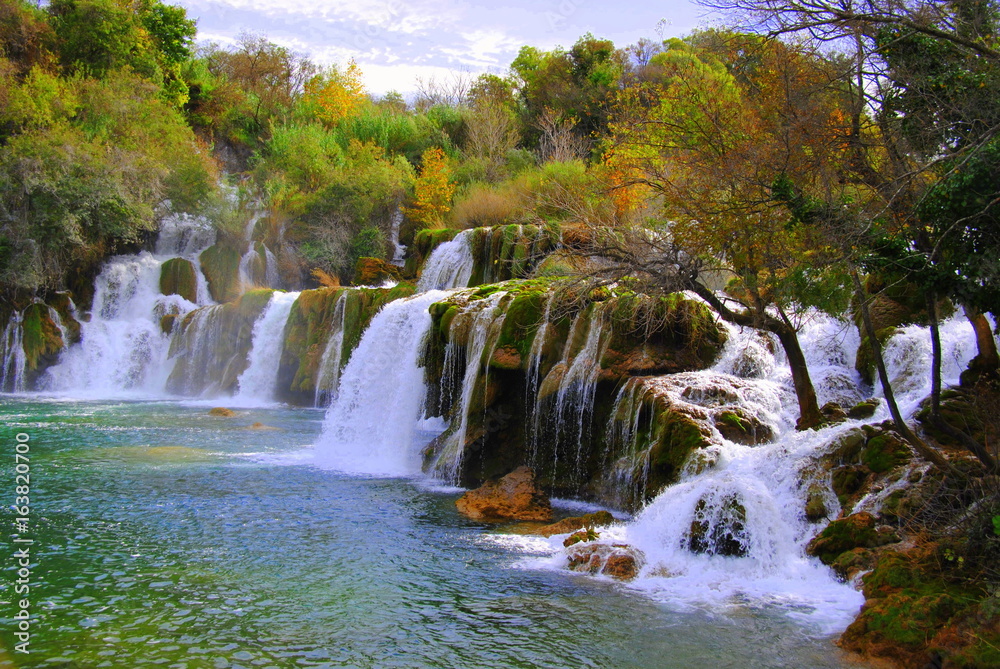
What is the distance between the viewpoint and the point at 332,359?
72.4 feet

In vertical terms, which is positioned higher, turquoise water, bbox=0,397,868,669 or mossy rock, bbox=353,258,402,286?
mossy rock, bbox=353,258,402,286

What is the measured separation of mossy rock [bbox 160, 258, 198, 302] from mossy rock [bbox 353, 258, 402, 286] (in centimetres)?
590

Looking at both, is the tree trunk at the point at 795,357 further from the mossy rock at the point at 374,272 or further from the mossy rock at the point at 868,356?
the mossy rock at the point at 374,272

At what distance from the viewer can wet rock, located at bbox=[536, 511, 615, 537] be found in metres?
9.61

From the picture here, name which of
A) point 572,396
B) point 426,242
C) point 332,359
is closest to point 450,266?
point 426,242

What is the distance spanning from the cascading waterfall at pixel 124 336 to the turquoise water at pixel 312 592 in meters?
13.3

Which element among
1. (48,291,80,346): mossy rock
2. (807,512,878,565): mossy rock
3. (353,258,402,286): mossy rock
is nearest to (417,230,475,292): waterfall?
(353,258,402,286): mossy rock

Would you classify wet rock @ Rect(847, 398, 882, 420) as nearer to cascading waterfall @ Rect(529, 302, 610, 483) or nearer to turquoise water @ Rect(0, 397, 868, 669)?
cascading waterfall @ Rect(529, 302, 610, 483)

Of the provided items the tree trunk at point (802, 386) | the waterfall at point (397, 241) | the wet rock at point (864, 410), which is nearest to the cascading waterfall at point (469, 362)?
the tree trunk at point (802, 386)

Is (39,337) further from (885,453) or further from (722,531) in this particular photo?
(885,453)

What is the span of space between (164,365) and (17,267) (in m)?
5.32

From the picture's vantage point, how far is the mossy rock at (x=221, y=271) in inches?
1113

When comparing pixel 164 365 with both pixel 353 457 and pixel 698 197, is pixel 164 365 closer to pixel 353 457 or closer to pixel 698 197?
pixel 353 457

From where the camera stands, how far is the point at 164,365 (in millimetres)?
25391
